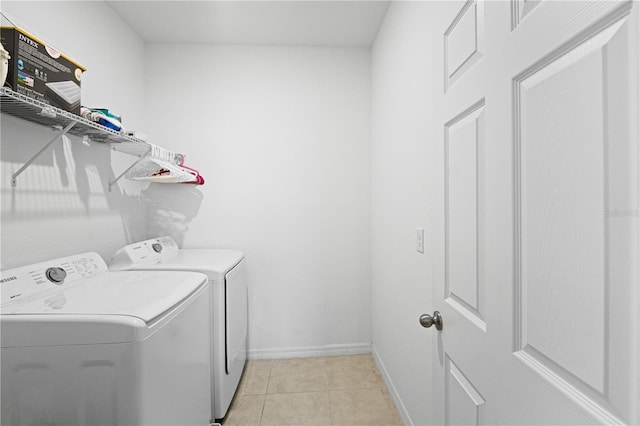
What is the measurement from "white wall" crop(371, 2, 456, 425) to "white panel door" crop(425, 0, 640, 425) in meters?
0.30

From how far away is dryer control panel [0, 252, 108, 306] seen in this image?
45.1 inches

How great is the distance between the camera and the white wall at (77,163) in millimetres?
1309

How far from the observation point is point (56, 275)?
4.37 ft


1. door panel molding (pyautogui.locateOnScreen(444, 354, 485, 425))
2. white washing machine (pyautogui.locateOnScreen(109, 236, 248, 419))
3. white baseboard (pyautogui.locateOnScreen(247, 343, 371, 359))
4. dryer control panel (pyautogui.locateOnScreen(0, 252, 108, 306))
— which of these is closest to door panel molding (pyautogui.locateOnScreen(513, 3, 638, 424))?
door panel molding (pyautogui.locateOnScreen(444, 354, 485, 425))

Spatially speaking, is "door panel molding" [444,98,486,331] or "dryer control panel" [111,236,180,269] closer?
"door panel molding" [444,98,486,331]

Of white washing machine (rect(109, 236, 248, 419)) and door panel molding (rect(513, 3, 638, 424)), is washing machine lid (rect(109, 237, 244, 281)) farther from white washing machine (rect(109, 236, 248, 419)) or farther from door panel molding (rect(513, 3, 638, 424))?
door panel molding (rect(513, 3, 638, 424))

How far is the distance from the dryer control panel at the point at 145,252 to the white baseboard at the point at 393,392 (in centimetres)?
175

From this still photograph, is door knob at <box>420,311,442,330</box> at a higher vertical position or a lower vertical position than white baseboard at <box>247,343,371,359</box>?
higher

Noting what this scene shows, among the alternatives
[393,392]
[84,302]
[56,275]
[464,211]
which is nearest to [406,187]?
[464,211]

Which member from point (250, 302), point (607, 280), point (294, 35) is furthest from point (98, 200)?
point (607, 280)

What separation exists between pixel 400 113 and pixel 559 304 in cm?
145

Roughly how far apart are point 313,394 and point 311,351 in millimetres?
499

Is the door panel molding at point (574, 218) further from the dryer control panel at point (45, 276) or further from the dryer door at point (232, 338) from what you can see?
the dryer control panel at point (45, 276)

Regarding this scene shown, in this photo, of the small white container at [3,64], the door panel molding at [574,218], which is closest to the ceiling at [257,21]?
the small white container at [3,64]
